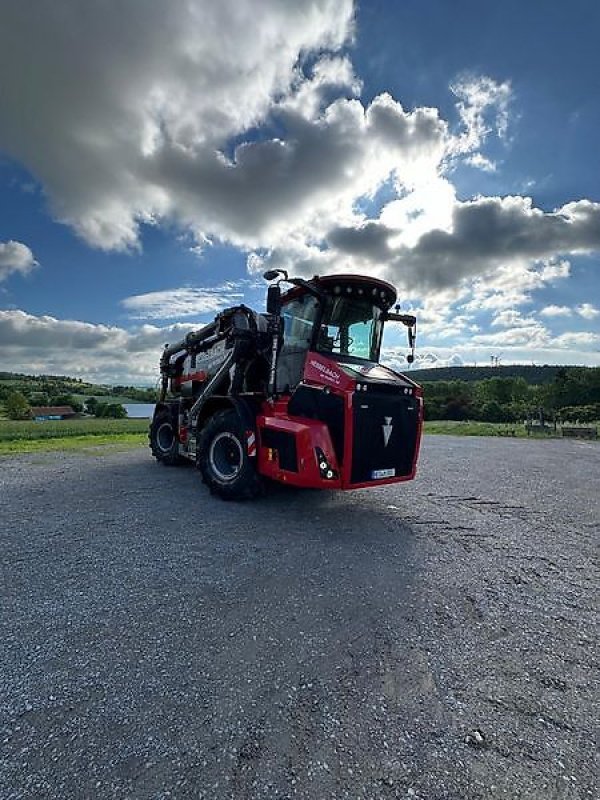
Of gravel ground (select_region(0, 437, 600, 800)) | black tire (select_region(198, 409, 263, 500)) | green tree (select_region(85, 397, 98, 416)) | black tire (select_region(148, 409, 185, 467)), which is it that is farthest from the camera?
green tree (select_region(85, 397, 98, 416))

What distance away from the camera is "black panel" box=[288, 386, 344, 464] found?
4.77 meters

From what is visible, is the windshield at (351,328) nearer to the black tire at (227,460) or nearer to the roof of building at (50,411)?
the black tire at (227,460)

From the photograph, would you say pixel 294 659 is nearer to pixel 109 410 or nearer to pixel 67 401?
pixel 109 410

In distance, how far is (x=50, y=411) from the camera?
4122 cm

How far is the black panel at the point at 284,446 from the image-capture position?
501 cm

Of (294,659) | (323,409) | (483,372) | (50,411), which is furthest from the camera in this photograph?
(483,372)

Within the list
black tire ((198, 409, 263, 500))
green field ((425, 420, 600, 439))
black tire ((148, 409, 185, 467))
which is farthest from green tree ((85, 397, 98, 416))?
black tire ((198, 409, 263, 500))

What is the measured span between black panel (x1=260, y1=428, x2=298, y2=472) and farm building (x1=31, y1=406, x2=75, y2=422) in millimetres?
39304

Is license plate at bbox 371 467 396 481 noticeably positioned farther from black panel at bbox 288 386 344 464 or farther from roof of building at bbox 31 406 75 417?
roof of building at bbox 31 406 75 417

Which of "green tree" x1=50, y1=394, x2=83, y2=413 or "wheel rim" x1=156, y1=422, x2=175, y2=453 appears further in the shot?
"green tree" x1=50, y1=394, x2=83, y2=413

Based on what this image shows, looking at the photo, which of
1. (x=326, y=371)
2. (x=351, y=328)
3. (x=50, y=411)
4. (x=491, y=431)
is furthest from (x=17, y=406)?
(x=326, y=371)

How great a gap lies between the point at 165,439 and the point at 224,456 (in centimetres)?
373

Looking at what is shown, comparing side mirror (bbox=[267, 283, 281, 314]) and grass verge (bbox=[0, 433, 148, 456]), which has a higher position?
side mirror (bbox=[267, 283, 281, 314])

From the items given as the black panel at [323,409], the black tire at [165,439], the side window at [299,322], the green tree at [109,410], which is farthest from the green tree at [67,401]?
the black panel at [323,409]
